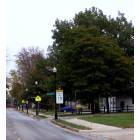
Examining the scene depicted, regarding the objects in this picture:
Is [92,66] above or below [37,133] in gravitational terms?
above

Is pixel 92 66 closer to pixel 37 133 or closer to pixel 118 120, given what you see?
pixel 118 120

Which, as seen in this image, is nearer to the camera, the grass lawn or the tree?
the grass lawn

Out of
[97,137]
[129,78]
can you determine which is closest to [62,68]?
[129,78]

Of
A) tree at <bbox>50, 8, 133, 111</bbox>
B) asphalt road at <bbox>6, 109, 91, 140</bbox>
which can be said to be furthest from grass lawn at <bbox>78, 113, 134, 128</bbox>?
tree at <bbox>50, 8, 133, 111</bbox>

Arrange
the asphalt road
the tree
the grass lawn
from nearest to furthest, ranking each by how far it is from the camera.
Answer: the asphalt road → the grass lawn → the tree

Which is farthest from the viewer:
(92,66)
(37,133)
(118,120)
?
(92,66)

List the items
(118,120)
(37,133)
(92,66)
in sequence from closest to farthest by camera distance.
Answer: (37,133) < (118,120) < (92,66)

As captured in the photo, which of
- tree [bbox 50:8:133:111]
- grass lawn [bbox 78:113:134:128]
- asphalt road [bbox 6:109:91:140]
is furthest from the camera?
tree [bbox 50:8:133:111]

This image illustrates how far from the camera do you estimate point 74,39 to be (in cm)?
5991

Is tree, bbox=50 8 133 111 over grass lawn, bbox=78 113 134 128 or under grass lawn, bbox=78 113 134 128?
over

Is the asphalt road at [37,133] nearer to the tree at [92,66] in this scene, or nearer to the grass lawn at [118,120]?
the grass lawn at [118,120]

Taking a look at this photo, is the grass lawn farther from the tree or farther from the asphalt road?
the tree

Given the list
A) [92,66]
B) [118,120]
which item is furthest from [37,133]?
[92,66]
